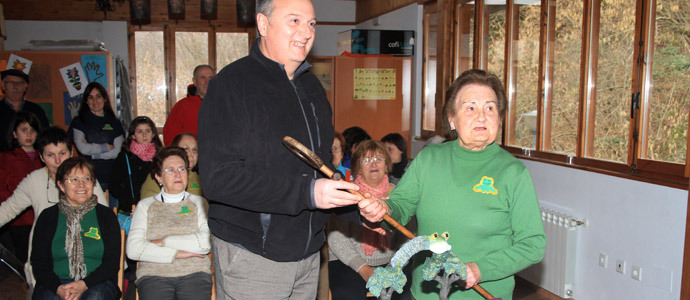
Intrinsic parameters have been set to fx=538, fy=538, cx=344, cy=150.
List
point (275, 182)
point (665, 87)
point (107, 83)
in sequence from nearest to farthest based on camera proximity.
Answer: point (275, 182)
point (665, 87)
point (107, 83)

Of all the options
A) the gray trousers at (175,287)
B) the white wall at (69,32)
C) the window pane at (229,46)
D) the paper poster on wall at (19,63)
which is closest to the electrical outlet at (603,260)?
the gray trousers at (175,287)

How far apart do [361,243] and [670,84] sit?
1939 millimetres

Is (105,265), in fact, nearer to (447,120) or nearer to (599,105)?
(447,120)

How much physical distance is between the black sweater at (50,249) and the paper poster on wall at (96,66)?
307 centimetres

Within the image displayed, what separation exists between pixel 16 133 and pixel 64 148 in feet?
3.04

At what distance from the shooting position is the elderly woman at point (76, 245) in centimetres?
271

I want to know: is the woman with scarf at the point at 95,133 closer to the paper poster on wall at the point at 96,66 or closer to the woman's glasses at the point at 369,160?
the paper poster on wall at the point at 96,66

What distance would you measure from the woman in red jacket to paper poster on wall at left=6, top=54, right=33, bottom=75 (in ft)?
5.53

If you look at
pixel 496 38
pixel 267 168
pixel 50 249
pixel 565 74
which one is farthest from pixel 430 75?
pixel 267 168

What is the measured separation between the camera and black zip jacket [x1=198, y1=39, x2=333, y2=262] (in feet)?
4.04

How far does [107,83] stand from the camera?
562 centimetres

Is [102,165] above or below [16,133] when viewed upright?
below

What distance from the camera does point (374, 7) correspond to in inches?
289

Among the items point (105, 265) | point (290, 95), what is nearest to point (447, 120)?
point (290, 95)
